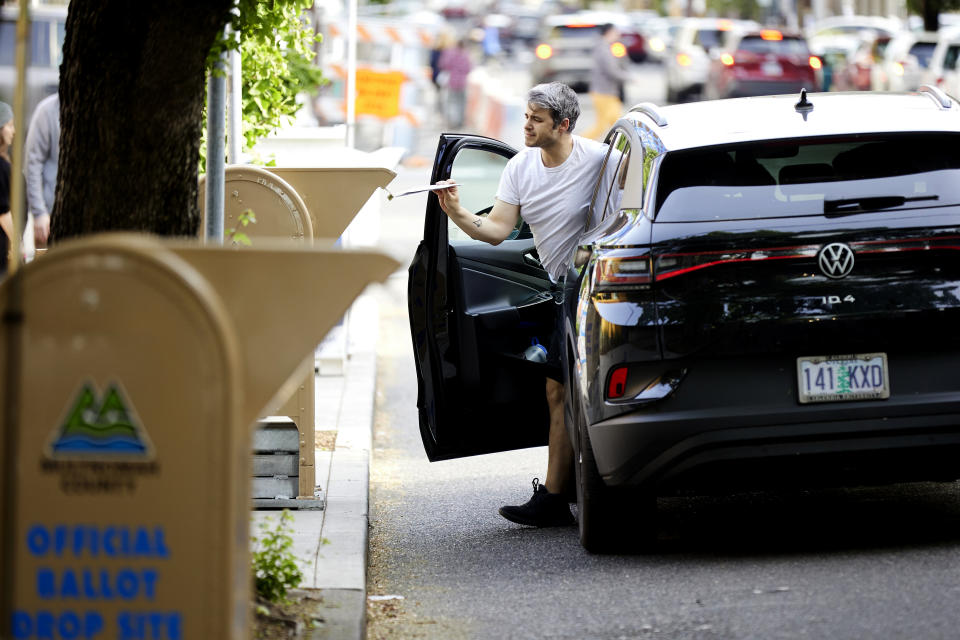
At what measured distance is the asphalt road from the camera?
5.48m

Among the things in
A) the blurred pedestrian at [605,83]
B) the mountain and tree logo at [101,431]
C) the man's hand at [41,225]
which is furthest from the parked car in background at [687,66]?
the mountain and tree logo at [101,431]

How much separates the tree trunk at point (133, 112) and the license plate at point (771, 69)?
33757 millimetres

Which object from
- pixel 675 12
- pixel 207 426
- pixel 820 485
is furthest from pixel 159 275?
pixel 675 12

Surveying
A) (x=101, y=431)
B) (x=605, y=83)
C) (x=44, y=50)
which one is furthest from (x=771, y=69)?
(x=101, y=431)

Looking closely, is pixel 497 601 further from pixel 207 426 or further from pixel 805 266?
pixel 207 426

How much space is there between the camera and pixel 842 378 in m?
5.98

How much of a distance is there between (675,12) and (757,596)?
86.9m

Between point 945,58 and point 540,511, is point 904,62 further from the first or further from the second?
point 540,511

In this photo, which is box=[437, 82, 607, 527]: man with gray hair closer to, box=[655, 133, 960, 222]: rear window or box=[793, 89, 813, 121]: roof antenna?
box=[793, 89, 813, 121]: roof antenna

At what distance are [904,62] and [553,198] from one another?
97.5 feet

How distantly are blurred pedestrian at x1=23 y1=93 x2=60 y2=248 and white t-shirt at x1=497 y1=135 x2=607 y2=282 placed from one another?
4.60 metres

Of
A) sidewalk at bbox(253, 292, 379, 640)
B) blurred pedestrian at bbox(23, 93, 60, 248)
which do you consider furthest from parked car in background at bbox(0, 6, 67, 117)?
sidewalk at bbox(253, 292, 379, 640)

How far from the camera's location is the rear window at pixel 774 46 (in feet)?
125

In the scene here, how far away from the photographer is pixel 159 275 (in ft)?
11.5
